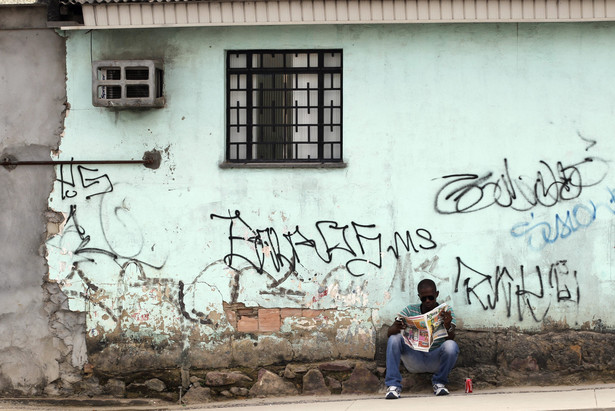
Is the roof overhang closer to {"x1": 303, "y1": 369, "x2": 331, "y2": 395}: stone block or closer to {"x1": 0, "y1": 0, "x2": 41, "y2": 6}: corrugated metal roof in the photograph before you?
{"x1": 0, "y1": 0, "x2": 41, "y2": 6}: corrugated metal roof

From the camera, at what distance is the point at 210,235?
8.45m

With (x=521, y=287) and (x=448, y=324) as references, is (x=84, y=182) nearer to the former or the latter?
(x=448, y=324)

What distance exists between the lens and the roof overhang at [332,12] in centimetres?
788

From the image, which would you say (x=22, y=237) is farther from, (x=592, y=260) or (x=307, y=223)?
(x=592, y=260)

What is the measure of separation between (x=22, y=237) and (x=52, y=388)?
1.50 m

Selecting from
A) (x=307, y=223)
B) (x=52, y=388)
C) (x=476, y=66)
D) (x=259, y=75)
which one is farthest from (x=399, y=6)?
(x=52, y=388)

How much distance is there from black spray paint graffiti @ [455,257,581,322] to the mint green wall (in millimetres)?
13

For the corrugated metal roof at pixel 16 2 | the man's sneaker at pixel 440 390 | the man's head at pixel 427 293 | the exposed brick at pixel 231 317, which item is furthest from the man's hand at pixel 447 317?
the corrugated metal roof at pixel 16 2

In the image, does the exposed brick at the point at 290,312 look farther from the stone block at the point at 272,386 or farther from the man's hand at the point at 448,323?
the man's hand at the point at 448,323

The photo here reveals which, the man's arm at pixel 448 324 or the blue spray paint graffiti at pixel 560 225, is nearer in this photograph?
the man's arm at pixel 448 324

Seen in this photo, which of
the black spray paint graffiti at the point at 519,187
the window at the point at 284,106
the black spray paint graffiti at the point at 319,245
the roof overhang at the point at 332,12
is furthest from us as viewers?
the window at the point at 284,106

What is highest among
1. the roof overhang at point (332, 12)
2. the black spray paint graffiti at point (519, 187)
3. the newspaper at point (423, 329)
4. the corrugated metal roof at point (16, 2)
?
the corrugated metal roof at point (16, 2)

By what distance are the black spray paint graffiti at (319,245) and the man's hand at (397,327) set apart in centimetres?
58

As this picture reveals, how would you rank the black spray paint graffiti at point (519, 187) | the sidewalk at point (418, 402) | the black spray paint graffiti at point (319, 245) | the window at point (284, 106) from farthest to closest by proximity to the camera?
the window at point (284, 106), the black spray paint graffiti at point (319, 245), the black spray paint graffiti at point (519, 187), the sidewalk at point (418, 402)
